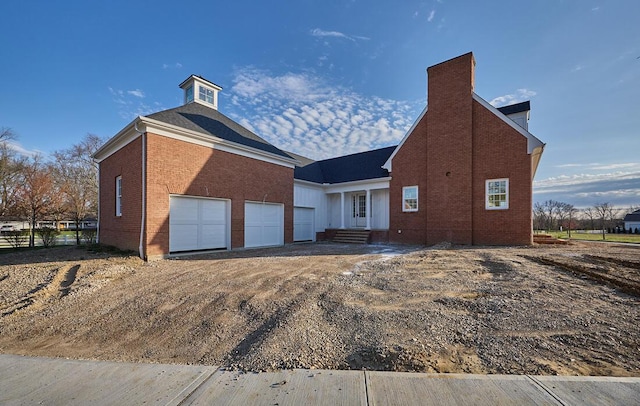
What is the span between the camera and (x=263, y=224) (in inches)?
582

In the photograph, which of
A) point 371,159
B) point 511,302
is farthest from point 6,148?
point 511,302

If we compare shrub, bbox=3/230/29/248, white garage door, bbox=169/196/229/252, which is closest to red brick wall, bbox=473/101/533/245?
white garage door, bbox=169/196/229/252

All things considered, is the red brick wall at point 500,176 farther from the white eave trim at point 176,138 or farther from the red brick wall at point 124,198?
the red brick wall at point 124,198

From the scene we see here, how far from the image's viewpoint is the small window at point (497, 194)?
13.0m

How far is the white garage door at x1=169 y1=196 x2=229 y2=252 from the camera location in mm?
11234

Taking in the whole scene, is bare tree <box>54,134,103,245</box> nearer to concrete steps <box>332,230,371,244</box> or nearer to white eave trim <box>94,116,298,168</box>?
white eave trim <box>94,116,298,168</box>

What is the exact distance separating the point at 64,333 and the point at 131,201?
7.98m

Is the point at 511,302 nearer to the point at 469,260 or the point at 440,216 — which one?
the point at 469,260

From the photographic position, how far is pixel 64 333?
14.2 feet

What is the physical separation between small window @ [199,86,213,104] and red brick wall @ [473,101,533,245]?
534 inches

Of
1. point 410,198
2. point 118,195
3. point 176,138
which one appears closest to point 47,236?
point 118,195

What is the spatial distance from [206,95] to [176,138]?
5.44 m

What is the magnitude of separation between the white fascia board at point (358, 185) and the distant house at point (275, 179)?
10 cm

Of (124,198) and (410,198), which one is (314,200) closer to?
(410,198)
